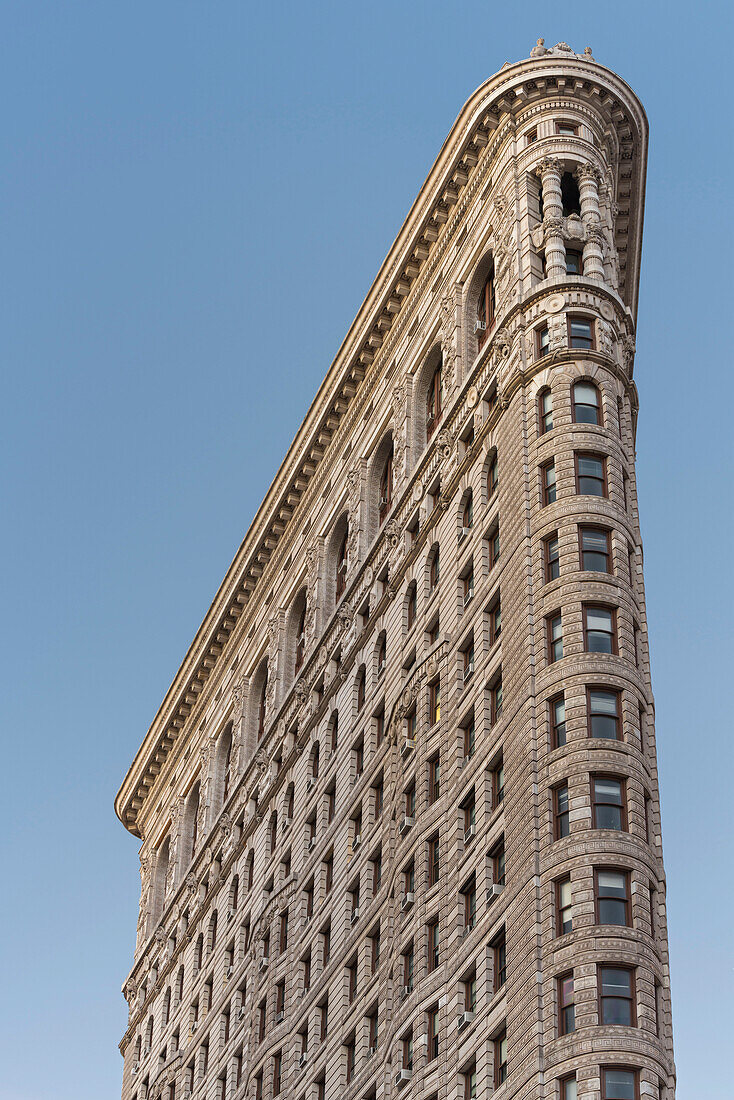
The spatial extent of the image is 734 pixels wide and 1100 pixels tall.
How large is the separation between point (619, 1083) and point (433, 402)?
137ft

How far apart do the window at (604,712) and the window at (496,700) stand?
5.64 m

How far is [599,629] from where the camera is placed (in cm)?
6231

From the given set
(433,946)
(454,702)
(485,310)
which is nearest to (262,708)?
(485,310)

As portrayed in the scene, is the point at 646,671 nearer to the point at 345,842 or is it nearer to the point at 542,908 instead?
the point at 542,908

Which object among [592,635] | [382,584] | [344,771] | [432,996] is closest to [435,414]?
[382,584]

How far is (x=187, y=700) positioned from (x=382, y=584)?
32889mm

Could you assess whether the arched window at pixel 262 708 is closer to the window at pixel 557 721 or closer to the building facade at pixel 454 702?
the building facade at pixel 454 702

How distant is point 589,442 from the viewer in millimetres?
67875

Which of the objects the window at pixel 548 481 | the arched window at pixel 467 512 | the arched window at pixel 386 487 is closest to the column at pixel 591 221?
the arched window at pixel 467 512

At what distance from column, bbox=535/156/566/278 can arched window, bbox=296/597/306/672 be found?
88.7ft

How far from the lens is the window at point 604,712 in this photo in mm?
59562

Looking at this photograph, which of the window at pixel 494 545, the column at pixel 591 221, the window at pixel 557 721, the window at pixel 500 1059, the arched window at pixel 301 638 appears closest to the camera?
the window at pixel 500 1059

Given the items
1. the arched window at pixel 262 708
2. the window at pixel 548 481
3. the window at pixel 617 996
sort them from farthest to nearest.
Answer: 1. the arched window at pixel 262 708
2. the window at pixel 548 481
3. the window at pixel 617 996

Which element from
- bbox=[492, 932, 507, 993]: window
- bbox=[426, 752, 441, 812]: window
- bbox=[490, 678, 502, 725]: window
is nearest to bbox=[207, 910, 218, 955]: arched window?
bbox=[426, 752, 441, 812]: window
